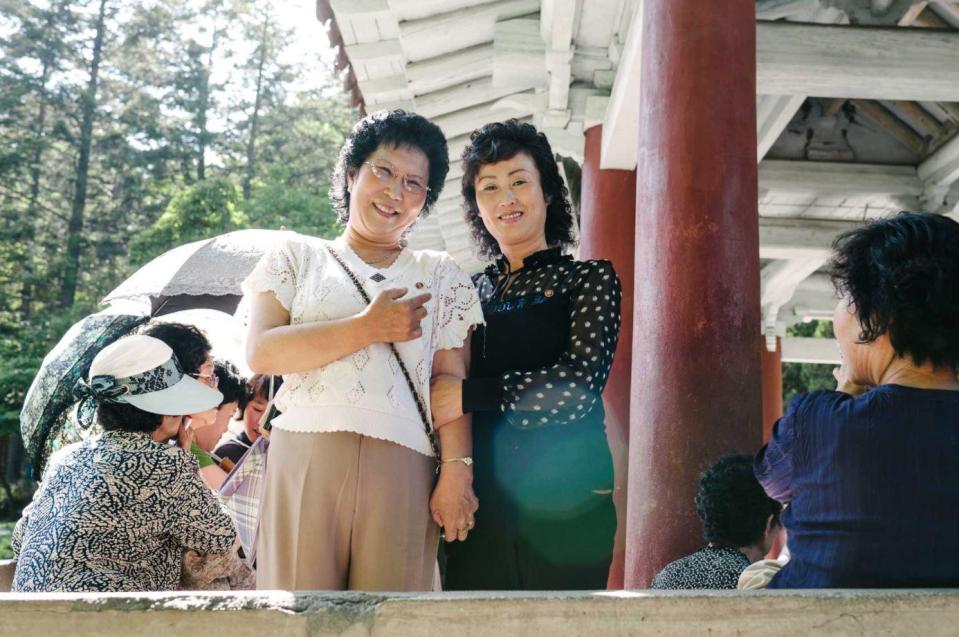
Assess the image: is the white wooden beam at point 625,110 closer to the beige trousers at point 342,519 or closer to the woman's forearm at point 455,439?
the woman's forearm at point 455,439

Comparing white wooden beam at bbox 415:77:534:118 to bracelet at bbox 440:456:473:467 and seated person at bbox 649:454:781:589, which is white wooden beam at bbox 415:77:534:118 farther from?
bracelet at bbox 440:456:473:467

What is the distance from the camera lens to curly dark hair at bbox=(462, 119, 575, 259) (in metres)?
2.71

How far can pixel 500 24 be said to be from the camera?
223 inches

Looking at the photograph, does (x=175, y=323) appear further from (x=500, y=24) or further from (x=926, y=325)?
(x=500, y=24)

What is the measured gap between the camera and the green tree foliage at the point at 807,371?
19750 millimetres

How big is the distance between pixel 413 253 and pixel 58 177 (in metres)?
28.1

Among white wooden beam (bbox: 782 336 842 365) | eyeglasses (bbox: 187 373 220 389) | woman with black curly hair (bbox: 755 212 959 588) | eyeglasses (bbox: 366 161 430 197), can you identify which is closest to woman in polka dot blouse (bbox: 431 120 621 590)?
eyeglasses (bbox: 366 161 430 197)

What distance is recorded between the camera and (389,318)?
6.95ft

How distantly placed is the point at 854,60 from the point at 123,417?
12.7 feet

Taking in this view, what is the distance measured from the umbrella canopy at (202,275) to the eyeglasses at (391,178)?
2.54m

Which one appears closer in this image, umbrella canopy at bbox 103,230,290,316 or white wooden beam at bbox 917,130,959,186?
umbrella canopy at bbox 103,230,290,316

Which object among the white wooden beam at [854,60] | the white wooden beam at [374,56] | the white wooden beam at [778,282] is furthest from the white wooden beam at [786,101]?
the white wooden beam at [778,282]

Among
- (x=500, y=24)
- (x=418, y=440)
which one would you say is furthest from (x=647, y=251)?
(x=500, y=24)

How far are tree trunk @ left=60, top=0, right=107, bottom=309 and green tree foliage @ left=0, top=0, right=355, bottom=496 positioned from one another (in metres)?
0.04
